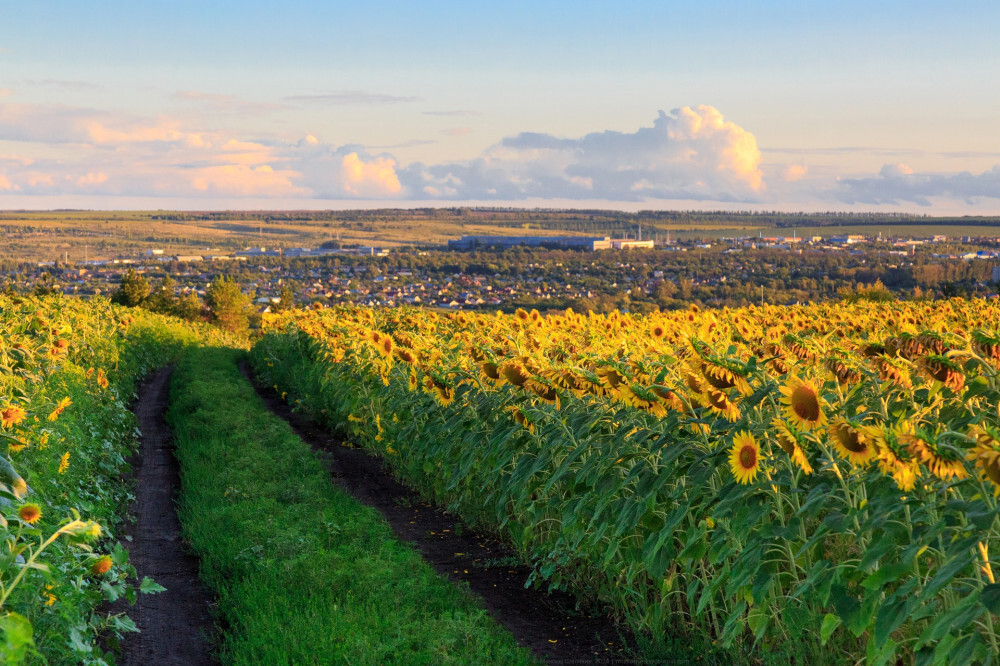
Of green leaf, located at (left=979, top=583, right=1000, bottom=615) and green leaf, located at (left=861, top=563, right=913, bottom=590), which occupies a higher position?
green leaf, located at (left=979, top=583, right=1000, bottom=615)

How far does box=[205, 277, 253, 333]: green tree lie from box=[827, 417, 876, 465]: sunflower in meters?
58.4

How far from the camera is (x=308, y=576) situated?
6961 millimetres

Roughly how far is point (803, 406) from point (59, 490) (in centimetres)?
582

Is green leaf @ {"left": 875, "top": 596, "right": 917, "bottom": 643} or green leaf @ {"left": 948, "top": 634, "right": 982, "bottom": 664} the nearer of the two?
green leaf @ {"left": 948, "top": 634, "right": 982, "bottom": 664}

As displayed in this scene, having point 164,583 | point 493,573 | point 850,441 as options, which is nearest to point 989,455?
point 850,441

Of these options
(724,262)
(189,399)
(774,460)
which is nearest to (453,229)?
(724,262)

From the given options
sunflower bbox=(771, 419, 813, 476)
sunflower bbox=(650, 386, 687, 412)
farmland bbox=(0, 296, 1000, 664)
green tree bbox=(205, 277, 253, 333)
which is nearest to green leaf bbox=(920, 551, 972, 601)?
farmland bbox=(0, 296, 1000, 664)

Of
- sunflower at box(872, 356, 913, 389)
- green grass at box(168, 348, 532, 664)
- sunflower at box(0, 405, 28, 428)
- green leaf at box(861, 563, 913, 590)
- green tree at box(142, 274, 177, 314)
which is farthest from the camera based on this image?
green tree at box(142, 274, 177, 314)

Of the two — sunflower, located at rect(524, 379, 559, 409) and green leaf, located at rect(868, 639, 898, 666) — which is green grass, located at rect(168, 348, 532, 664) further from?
green leaf, located at rect(868, 639, 898, 666)

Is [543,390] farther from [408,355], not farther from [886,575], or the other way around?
[408,355]

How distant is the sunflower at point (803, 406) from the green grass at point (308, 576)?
2.45 meters

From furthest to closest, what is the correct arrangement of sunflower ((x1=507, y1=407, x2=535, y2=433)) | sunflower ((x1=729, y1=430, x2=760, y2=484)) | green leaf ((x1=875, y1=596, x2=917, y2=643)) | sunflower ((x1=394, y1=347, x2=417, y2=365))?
1. sunflower ((x1=394, y1=347, x2=417, y2=365))
2. sunflower ((x1=507, y1=407, x2=535, y2=433))
3. sunflower ((x1=729, y1=430, x2=760, y2=484))
4. green leaf ((x1=875, y1=596, x2=917, y2=643))

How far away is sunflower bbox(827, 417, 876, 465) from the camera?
11.9 ft

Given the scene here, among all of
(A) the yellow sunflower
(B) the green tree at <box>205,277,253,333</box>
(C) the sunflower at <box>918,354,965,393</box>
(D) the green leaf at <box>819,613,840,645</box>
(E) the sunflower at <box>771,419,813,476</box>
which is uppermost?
(C) the sunflower at <box>918,354,965,393</box>
